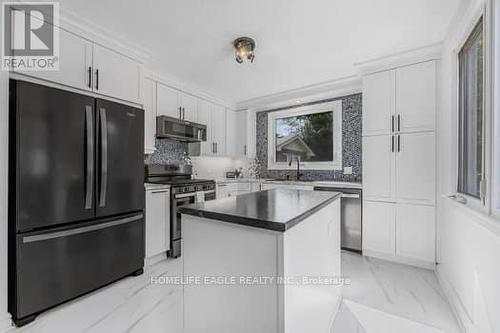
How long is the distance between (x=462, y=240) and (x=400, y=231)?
1064 mm

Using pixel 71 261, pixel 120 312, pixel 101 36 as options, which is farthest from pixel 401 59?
pixel 71 261

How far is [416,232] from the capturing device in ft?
8.95

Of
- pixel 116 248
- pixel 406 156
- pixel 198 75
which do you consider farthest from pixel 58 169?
pixel 406 156

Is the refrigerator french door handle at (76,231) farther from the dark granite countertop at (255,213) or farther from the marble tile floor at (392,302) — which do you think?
the marble tile floor at (392,302)

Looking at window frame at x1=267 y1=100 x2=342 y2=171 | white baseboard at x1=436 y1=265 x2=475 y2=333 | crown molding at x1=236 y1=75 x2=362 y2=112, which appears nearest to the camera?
white baseboard at x1=436 y1=265 x2=475 y2=333

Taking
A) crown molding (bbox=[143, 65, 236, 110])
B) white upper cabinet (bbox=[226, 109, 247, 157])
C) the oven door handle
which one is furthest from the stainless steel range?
white upper cabinet (bbox=[226, 109, 247, 157])

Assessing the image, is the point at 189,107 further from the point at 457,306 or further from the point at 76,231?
the point at 457,306

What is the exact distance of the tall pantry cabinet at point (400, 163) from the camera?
8.76 ft

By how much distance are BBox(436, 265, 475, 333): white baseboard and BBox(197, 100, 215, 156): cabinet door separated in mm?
3531

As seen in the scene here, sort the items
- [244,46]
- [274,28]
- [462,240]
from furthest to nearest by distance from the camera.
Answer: [244,46] → [274,28] → [462,240]

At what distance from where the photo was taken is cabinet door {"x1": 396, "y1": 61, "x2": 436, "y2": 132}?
2.66 meters

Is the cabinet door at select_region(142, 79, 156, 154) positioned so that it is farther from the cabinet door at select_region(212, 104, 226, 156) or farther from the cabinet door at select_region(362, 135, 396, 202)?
the cabinet door at select_region(362, 135, 396, 202)

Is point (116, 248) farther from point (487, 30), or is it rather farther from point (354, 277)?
point (487, 30)

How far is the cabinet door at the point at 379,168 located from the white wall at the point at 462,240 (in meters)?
0.47
